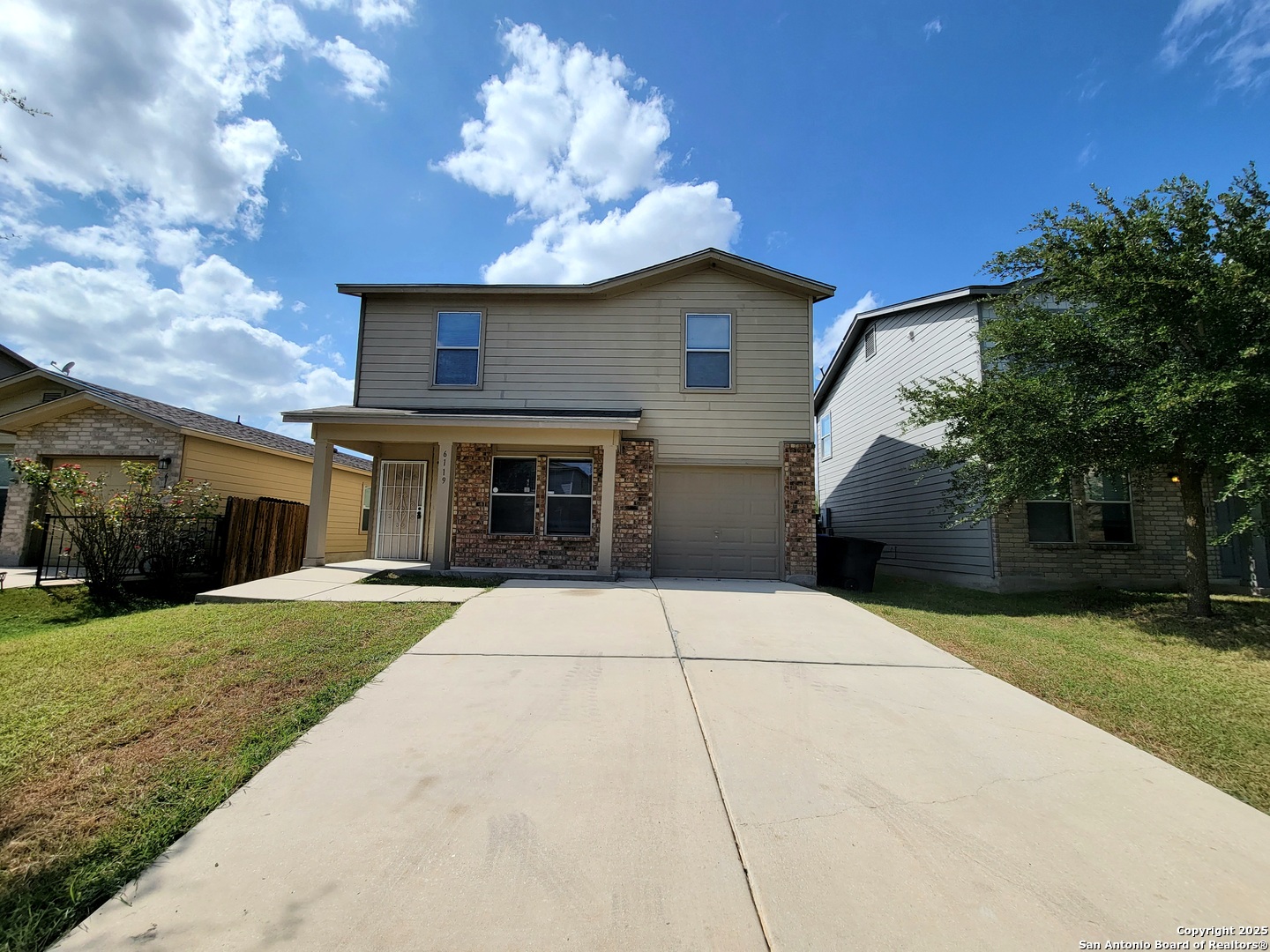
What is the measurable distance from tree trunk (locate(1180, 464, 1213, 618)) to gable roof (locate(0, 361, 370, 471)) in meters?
16.6

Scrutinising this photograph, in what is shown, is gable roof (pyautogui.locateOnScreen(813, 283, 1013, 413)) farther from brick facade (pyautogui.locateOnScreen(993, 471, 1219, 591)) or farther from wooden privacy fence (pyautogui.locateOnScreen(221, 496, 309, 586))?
wooden privacy fence (pyautogui.locateOnScreen(221, 496, 309, 586))

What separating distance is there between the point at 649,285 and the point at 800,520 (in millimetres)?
5341

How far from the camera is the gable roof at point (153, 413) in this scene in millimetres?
11000

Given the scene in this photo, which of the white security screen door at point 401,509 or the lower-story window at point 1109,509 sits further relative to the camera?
the white security screen door at point 401,509

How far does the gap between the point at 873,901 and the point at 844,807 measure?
62 centimetres

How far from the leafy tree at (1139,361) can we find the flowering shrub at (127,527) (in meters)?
11.8

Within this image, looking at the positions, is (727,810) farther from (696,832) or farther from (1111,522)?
(1111,522)

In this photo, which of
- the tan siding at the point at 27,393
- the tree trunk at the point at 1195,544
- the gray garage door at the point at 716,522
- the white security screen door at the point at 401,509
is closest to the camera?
the tree trunk at the point at 1195,544

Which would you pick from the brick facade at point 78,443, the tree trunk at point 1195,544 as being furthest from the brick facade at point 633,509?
the brick facade at point 78,443

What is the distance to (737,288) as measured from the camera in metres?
10.8

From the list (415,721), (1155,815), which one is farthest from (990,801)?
(415,721)

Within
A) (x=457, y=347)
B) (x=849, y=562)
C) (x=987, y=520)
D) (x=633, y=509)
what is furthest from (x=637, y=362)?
(x=987, y=520)

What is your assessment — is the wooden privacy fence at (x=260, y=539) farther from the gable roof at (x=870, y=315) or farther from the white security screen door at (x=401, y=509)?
the gable roof at (x=870, y=315)

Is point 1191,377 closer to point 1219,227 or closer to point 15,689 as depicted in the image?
point 1219,227
